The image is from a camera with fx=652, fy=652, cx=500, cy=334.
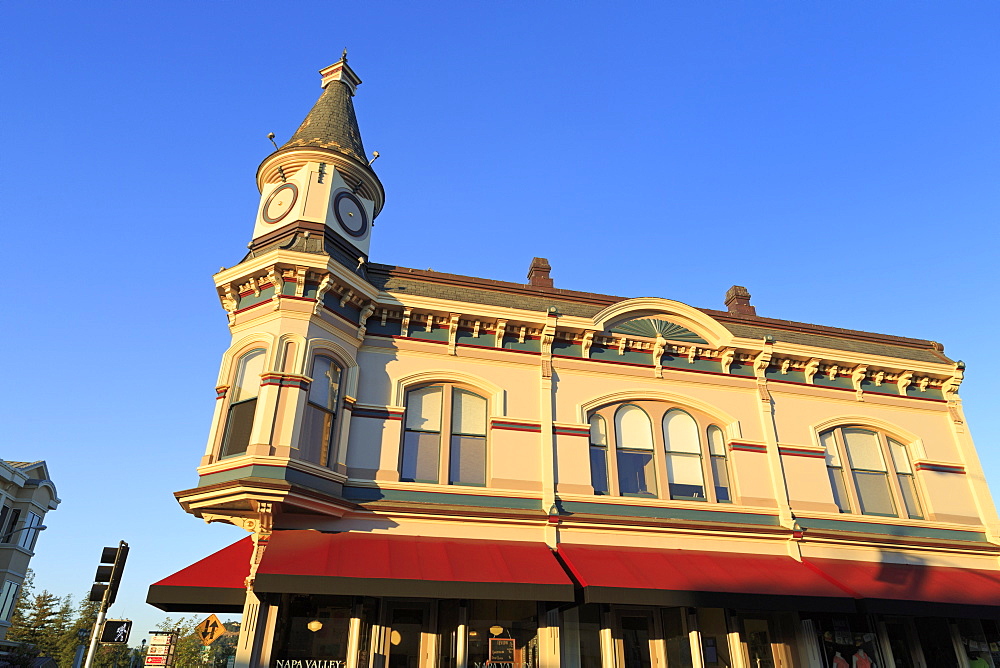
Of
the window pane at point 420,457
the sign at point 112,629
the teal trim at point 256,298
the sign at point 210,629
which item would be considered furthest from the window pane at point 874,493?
the sign at point 112,629

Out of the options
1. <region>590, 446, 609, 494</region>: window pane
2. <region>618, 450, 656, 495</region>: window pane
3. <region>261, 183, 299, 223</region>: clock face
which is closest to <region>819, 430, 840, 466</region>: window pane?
<region>618, 450, 656, 495</region>: window pane

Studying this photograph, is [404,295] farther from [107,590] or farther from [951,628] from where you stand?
[951,628]

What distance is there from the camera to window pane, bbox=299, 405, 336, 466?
1254 centimetres

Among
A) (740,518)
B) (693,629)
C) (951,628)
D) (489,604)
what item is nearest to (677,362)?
(740,518)

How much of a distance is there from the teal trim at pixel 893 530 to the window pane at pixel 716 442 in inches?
88.5

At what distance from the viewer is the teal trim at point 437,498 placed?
12.9 m

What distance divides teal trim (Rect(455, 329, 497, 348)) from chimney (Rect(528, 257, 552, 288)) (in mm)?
3933

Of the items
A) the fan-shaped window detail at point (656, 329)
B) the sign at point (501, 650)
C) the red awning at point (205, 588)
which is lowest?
the sign at point (501, 650)

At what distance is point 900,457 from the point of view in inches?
669

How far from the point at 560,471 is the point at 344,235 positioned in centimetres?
740

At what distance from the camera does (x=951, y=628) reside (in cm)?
1487

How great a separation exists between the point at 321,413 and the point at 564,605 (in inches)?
239

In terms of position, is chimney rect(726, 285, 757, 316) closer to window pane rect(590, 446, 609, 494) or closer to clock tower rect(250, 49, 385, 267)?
window pane rect(590, 446, 609, 494)

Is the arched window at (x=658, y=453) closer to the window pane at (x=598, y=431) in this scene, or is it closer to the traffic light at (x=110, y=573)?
the window pane at (x=598, y=431)
